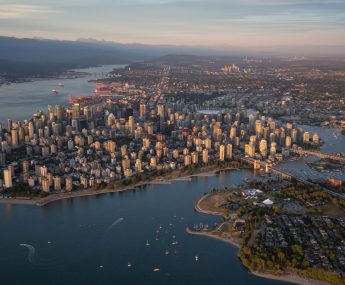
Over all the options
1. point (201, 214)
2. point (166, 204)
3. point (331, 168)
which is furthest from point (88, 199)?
point (331, 168)

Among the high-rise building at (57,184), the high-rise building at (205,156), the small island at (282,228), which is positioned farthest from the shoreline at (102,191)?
the small island at (282,228)

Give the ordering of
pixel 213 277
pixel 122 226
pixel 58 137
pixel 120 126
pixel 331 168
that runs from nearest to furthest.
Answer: pixel 213 277 → pixel 122 226 → pixel 331 168 → pixel 58 137 → pixel 120 126

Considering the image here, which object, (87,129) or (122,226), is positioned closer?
(122,226)

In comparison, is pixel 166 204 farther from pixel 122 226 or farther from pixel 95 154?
pixel 95 154

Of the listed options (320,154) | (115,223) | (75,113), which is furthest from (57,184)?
(75,113)

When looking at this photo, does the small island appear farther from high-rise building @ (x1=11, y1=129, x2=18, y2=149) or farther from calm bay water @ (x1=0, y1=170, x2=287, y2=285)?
high-rise building @ (x1=11, y1=129, x2=18, y2=149)

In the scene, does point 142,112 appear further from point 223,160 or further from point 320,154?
point 320,154

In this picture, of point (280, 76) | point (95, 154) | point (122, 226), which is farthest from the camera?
point (280, 76)

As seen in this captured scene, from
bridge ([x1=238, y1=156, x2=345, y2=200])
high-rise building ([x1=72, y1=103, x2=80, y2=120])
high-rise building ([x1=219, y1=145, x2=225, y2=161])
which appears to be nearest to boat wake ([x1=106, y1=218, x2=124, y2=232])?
bridge ([x1=238, y1=156, x2=345, y2=200])
